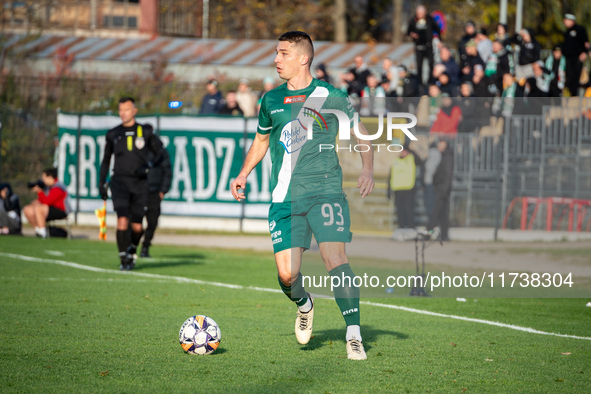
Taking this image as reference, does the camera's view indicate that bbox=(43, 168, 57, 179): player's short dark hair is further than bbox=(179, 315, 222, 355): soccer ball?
Yes

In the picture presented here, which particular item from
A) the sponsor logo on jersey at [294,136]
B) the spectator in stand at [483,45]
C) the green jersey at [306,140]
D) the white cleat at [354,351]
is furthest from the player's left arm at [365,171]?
the spectator in stand at [483,45]

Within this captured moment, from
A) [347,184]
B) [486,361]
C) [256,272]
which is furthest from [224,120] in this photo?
[486,361]

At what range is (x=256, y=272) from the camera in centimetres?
1192

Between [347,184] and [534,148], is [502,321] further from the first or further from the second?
[534,148]

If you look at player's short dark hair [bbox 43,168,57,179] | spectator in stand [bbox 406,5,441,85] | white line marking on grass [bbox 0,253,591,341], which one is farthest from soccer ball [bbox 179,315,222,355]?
spectator in stand [bbox 406,5,441,85]

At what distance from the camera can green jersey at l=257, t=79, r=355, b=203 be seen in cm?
596

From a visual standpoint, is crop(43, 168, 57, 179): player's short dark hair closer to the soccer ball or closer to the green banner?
the green banner

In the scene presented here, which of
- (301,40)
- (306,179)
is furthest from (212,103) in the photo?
(306,179)

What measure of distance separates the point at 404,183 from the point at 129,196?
14.2 feet

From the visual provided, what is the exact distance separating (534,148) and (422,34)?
7490 mm

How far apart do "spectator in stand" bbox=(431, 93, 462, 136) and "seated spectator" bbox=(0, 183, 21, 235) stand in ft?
30.6

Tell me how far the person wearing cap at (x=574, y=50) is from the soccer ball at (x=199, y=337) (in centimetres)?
1479

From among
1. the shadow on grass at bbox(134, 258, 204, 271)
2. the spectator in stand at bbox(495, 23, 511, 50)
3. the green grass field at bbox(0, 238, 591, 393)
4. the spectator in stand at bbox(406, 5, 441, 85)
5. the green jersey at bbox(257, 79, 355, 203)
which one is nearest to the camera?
the green grass field at bbox(0, 238, 591, 393)

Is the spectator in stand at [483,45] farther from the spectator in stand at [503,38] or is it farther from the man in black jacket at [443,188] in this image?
the man in black jacket at [443,188]
